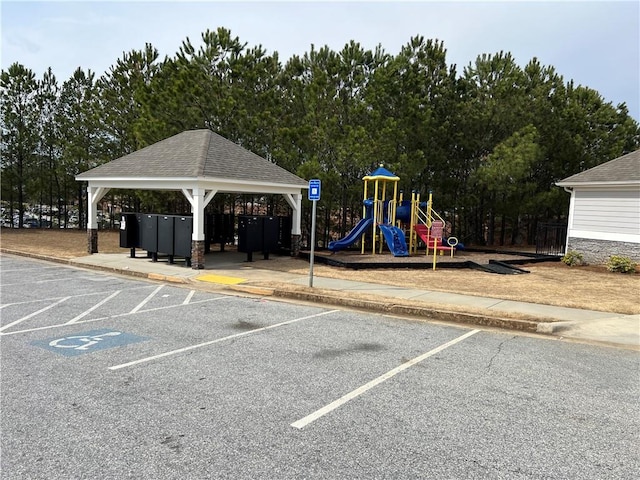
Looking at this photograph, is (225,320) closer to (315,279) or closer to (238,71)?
(315,279)

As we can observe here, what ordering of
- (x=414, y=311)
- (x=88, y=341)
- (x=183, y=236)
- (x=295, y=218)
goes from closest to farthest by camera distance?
1. (x=88, y=341)
2. (x=414, y=311)
3. (x=183, y=236)
4. (x=295, y=218)

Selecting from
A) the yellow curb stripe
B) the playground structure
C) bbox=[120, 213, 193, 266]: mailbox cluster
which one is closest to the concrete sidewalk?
the yellow curb stripe

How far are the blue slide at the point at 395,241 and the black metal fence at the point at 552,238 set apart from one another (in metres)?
6.82

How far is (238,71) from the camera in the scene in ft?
73.0

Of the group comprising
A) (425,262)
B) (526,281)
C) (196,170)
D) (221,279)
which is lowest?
(221,279)

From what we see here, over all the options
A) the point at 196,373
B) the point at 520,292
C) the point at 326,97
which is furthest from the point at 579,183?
the point at 196,373

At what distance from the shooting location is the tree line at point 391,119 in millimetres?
21938

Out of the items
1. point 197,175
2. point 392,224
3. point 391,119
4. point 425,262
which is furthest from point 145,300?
point 391,119

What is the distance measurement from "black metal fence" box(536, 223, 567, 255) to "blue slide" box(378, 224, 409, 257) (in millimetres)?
6817

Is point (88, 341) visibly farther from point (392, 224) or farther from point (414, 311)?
point (392, 224)

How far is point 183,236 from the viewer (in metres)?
15.8

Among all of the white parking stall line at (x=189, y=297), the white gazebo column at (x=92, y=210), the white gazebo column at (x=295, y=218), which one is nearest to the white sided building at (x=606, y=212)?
the white gazebo column at (x=295, y=218)

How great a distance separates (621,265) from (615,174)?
3963 mm

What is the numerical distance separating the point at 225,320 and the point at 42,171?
31.9 metres
